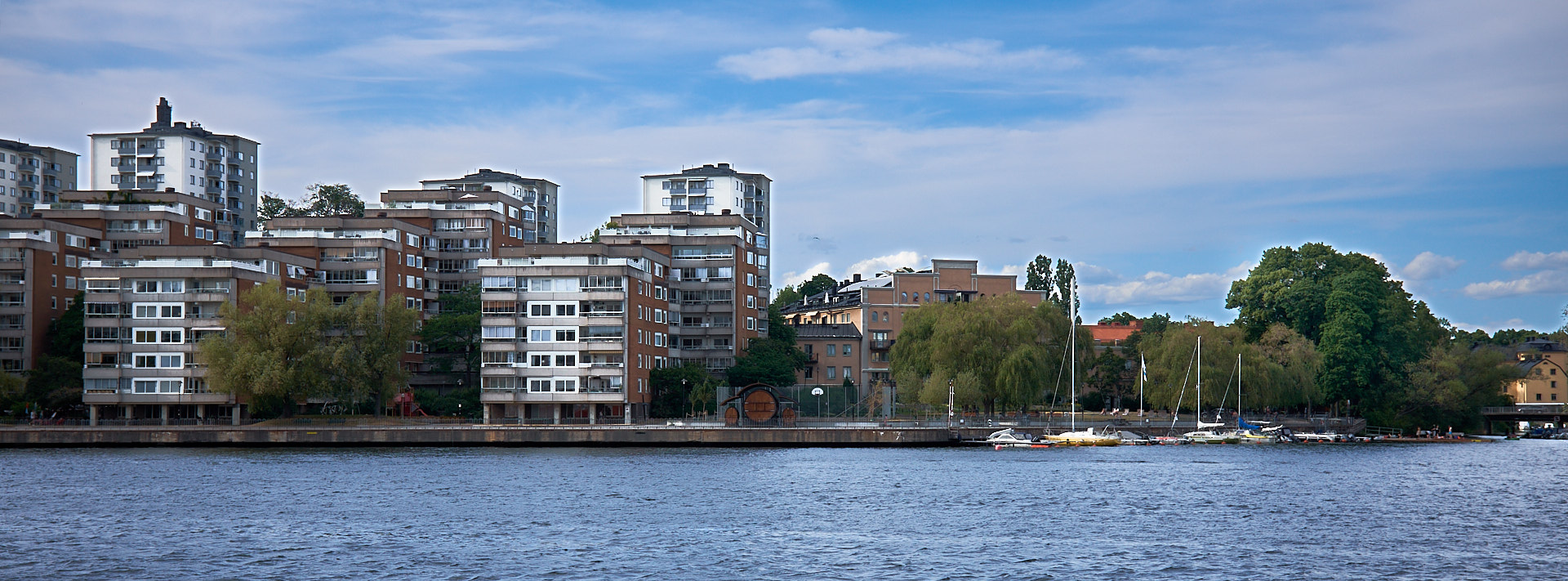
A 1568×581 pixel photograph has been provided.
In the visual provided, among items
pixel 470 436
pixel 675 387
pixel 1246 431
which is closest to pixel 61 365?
pixel 470 436

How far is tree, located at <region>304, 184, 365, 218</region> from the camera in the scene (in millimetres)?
171000

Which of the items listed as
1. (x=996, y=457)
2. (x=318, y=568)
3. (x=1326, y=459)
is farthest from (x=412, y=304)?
(x=318, y=568)

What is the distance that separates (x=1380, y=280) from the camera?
131 meters

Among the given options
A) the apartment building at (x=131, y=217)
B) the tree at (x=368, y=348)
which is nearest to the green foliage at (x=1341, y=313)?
the tree at (x=368, y=348)

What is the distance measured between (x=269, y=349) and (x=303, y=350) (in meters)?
2.59

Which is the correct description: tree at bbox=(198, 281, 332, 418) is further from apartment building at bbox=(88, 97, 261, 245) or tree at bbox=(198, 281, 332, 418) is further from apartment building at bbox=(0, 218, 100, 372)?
apartment building at bbox=(88, 97, 261, 245)

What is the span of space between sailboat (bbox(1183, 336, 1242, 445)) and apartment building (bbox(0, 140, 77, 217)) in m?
151

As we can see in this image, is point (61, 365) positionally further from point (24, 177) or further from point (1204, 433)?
point (1204, 433)

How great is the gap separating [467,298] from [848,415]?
39347 millimetres

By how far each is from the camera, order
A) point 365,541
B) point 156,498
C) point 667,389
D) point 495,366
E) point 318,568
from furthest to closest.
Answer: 1. point 667,389
2. point 495,366
3. point 156,498
4. point 365,541
5. point 318,568

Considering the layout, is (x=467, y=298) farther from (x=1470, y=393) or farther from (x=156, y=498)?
(x=1470, y=393)

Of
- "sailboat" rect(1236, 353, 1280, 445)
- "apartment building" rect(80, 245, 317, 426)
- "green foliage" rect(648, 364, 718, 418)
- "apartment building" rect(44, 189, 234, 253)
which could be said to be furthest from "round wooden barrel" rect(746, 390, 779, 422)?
"apartment building" rect(44, 189, 234, 253)

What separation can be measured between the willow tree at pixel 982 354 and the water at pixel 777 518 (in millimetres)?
20232

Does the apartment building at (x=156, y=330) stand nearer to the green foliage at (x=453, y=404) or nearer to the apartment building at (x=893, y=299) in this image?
the green foliage at (x=453, y=404)
